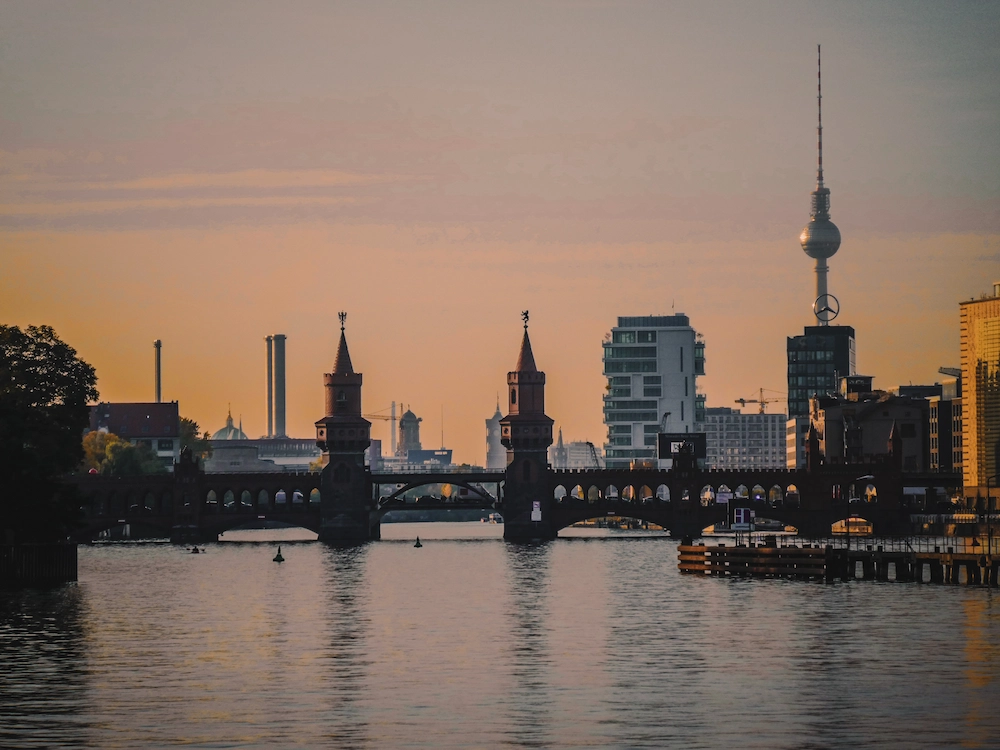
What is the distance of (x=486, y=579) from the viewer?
14800 cm

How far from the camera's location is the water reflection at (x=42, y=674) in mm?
60053

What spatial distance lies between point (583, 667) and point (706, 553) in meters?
77.5

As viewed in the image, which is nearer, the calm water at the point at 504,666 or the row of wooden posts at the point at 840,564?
the calm water at the point at 504,666

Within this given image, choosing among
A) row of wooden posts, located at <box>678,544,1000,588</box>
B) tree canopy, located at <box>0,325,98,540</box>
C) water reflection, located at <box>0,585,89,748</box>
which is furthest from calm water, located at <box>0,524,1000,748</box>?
tree canopy, located at <box>0,325,98,540</box>

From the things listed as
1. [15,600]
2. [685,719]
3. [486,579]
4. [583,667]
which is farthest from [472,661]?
[486,579]

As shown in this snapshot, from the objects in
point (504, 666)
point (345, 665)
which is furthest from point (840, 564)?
point (345, 665)

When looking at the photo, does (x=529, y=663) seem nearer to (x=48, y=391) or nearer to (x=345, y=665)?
(x=345, y=665)

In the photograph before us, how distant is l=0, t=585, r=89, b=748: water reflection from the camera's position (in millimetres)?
60053

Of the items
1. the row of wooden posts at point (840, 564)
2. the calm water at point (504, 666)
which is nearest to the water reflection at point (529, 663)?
the calm water at point (504, 666)

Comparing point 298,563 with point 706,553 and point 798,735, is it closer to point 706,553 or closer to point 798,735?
point 706,553

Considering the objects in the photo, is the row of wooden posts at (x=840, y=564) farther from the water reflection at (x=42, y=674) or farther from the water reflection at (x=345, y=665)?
the water reflection at (x=42, y=674)

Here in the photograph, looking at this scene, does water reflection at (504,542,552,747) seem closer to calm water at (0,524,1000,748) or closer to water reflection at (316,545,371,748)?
calm water at (0,524,1000,748)

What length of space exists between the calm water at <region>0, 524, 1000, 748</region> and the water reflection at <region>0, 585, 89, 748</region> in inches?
6.1

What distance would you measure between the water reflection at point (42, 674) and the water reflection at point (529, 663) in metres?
13.0
